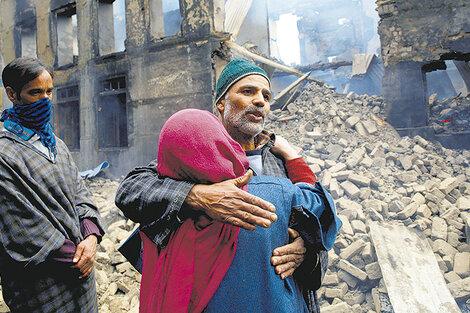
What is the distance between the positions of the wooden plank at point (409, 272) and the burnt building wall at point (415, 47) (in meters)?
5.71

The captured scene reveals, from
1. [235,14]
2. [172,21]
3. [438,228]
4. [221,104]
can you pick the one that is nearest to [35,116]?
[221,104]

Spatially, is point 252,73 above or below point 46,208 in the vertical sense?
above

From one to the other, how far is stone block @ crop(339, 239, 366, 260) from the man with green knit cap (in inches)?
116

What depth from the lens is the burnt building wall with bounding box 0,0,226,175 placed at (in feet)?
22.2

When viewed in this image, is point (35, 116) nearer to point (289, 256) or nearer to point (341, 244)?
point (289, 256)

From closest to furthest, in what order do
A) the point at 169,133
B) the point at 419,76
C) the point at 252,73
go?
the point at 169,133 → the point at 252,73 → the point at 419,76

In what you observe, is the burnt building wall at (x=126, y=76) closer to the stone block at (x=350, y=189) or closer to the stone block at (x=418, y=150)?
the stone block at (x=350, y=189)

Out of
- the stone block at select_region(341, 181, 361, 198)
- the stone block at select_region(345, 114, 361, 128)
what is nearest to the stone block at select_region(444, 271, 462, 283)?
the stone block at select_region(341, 181, 361, 198)

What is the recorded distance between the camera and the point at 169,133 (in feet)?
3.06

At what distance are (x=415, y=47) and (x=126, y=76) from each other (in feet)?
29.1

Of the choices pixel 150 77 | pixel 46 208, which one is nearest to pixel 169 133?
pixel 46 208

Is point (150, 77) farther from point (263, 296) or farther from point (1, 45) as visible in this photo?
point (1, 45)

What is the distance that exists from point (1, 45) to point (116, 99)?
6.90m

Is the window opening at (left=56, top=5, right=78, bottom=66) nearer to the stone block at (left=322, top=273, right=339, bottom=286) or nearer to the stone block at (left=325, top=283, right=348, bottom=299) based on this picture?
the stone block at (left=322, top=273, right=339, bottom=286)
